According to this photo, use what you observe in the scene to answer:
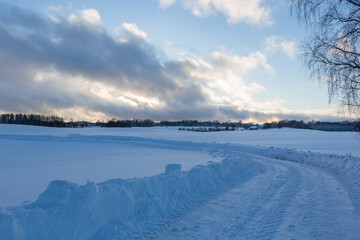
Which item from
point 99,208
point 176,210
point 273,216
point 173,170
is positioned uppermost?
point 173,170

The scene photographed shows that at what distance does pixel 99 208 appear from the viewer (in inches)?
186

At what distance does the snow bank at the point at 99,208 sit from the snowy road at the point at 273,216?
600 mm

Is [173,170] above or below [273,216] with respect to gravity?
above

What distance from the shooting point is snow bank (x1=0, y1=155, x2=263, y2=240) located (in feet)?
12.6

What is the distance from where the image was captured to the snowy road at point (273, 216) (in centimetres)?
427

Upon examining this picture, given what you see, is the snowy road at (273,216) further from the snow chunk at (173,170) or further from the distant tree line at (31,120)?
the distant tree line at (31,120)

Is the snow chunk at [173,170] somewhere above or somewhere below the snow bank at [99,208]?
above

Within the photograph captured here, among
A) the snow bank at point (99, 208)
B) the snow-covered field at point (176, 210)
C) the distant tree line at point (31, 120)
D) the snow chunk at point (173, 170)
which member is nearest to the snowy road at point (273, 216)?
the snow-covered field at point (176, 210)

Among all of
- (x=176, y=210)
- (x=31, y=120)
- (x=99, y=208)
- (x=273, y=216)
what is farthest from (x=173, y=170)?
(x=31, y=120)

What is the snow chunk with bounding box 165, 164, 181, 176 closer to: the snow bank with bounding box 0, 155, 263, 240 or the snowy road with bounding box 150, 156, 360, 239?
the snow bank with bounding box 0, 155, 263, 240

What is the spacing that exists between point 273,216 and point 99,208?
3822 millimetres

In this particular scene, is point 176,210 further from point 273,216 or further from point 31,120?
point 31,120

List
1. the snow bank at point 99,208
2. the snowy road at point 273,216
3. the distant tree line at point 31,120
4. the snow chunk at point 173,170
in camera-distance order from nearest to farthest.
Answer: the snow bank at point 99,208 < the snowy road at point 273,216 < the snow chunk at point 173,170 < the distant tree line at point 31,120

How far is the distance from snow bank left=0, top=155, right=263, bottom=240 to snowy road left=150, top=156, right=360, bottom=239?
1.97 ft
